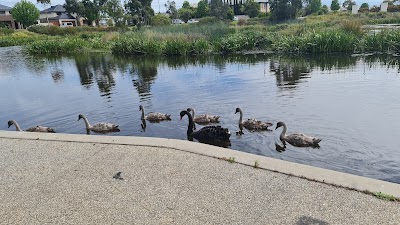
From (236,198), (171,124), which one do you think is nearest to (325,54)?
(171,124)

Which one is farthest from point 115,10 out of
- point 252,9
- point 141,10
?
point 252,9

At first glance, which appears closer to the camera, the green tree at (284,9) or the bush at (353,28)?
the bush at (353,28)

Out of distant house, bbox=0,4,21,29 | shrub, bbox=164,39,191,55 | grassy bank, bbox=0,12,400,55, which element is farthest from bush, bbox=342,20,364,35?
distant house, bbox=0,4,21,29

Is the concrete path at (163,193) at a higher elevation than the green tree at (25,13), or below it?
below

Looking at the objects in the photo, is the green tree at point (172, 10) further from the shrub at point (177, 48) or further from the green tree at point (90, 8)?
the shrub at point (177, 48)

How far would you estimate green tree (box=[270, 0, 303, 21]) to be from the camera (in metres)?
52.6

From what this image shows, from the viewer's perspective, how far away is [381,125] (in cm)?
846

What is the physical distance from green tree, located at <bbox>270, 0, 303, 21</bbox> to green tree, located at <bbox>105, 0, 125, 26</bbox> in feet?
99.0

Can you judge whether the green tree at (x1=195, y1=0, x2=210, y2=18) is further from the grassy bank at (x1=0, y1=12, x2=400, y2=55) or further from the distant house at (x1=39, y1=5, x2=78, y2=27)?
the grassy bank at (x1=0, y1=12, x2=400, y2=55)

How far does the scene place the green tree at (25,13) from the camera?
244ft

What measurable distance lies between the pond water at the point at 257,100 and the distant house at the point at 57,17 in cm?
7005

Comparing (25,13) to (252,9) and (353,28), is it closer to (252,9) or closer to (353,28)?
(252,9)

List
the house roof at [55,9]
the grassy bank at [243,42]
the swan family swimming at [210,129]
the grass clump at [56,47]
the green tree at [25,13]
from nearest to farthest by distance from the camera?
the swan family swimming at [210,129]
the grassy bank at [243,42]
the grass clump at [56,47]
the green tree at [25,13]
the house roof at [55,9]

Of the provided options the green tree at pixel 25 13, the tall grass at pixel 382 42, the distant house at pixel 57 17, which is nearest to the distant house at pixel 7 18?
the green tree at pixel 25 13
